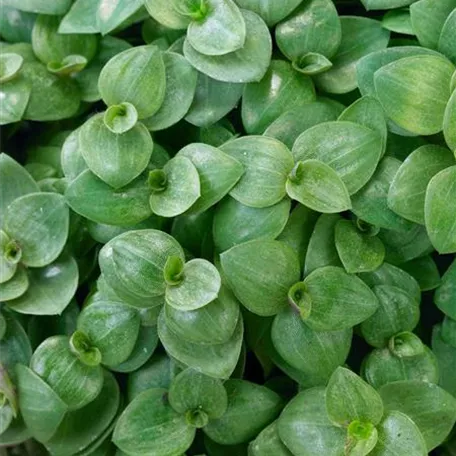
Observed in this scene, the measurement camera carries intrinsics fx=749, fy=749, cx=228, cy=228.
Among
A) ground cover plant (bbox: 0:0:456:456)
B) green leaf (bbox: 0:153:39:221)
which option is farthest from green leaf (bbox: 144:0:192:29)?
green leaf (bbox: 0:153:39:221)

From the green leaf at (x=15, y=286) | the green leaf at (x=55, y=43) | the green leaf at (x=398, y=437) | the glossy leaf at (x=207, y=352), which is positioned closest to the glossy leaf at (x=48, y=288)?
the green leaf at (x=15, y=286)

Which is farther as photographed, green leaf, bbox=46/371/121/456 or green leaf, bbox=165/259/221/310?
green leaf, bbox=46/371/121/456

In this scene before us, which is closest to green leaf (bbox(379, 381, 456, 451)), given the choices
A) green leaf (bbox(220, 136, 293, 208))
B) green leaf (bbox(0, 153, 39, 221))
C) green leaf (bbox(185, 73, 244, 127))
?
green leaf (bbox(220, 136, 293, 208))

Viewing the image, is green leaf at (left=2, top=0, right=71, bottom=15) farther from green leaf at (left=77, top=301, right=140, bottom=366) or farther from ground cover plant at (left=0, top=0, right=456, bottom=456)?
green leaf at (left=77, top=301, right=140, bottom=366)

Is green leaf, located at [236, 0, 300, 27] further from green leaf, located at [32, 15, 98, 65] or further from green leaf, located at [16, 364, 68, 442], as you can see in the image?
green leaf, located at [16, 364, 68, 442]

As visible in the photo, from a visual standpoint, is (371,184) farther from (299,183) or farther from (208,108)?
(208,108)

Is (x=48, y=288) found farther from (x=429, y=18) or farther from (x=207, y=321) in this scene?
(x=429, y=18)

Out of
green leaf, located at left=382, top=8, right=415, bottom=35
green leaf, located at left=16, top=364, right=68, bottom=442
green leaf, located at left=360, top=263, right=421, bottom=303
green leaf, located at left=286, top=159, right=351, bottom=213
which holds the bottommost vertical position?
green leaf, located at left=16, top=364, right=68, bottom=442

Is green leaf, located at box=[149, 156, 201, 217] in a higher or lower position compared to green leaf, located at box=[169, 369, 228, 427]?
higher

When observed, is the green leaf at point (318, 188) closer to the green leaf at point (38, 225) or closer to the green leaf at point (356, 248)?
the green leaf at point (356, 248)
